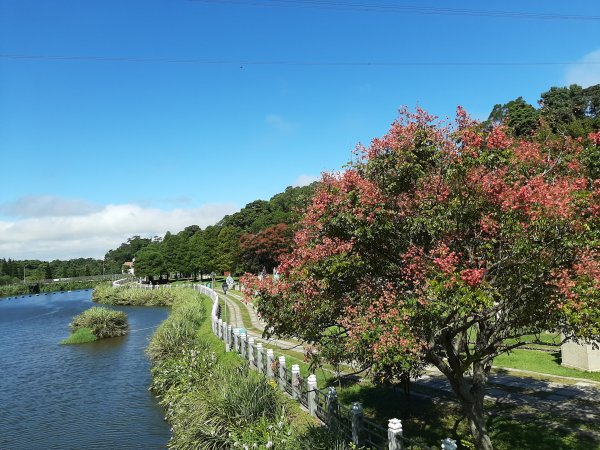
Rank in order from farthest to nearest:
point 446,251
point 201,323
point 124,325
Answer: point 124,325, point 201,323, point 446,251

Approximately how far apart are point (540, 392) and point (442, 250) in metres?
8.83

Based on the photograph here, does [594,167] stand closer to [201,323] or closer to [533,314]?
[533,314]

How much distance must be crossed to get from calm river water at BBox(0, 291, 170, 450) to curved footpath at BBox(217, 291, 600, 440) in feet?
27.0

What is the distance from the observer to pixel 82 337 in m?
34.4

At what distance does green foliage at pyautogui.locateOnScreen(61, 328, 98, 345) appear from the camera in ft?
112

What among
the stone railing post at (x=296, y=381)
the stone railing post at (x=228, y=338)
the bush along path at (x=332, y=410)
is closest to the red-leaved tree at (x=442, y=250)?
the bush along path at (x=332, y=410)

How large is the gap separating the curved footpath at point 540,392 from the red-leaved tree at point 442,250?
3.45 m

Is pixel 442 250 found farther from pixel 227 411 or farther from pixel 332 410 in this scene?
pixel 227 411

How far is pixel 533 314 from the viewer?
723 centimetres

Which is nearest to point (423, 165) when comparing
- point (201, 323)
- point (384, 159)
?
point (384, 159)

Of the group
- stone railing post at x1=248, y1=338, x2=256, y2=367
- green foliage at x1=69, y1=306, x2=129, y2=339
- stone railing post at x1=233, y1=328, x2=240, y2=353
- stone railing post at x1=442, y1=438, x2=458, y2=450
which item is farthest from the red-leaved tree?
green foliage at x1=69, y1=306, x2=129, y2=339

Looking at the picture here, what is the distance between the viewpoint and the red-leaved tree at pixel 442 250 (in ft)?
20.2

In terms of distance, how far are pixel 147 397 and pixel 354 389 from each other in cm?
1013

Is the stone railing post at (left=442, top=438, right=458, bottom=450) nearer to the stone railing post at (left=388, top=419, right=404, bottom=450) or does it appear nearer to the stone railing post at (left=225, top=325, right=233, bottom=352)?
the stone railing post at (left=388, top=419, right=404, bottom=450)
